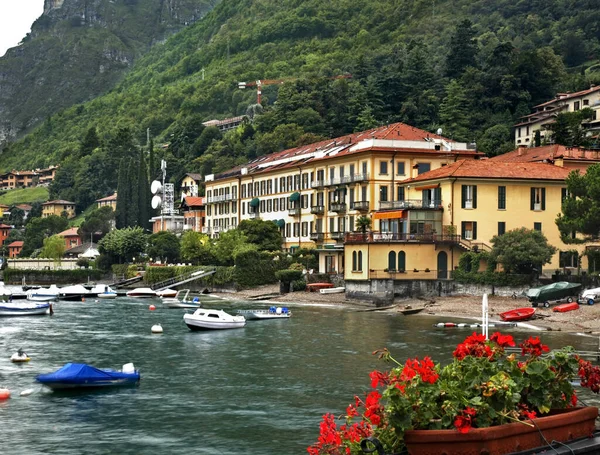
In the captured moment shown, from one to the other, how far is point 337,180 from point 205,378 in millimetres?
66203

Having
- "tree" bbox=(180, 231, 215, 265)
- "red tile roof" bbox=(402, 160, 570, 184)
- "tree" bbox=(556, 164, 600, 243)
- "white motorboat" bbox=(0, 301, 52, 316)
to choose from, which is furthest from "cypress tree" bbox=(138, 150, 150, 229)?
"tree" bbox=(556, 164, 600, 243)

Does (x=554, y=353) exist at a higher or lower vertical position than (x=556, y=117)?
lower

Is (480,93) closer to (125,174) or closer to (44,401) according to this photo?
(125,174)

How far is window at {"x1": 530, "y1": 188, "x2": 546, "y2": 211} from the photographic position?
89375mm

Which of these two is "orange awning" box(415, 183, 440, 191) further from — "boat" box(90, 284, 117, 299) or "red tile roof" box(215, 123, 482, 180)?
"boat" box(90, 284, 117, 299)

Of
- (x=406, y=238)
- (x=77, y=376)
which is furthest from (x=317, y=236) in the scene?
(x=77, y=376)

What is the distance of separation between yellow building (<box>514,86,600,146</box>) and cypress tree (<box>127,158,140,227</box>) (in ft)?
265

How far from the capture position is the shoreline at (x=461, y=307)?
64438 mm

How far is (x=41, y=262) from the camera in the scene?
180 meters

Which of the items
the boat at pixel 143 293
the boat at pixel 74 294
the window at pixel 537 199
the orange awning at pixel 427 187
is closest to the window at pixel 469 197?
the orange awning at pixel 427 187

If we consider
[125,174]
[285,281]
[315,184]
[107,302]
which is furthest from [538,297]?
[125,174]

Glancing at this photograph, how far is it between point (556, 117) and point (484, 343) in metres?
120

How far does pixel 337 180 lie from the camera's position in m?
110

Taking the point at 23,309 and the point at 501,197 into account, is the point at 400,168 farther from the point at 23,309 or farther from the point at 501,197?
the point at 23,309
